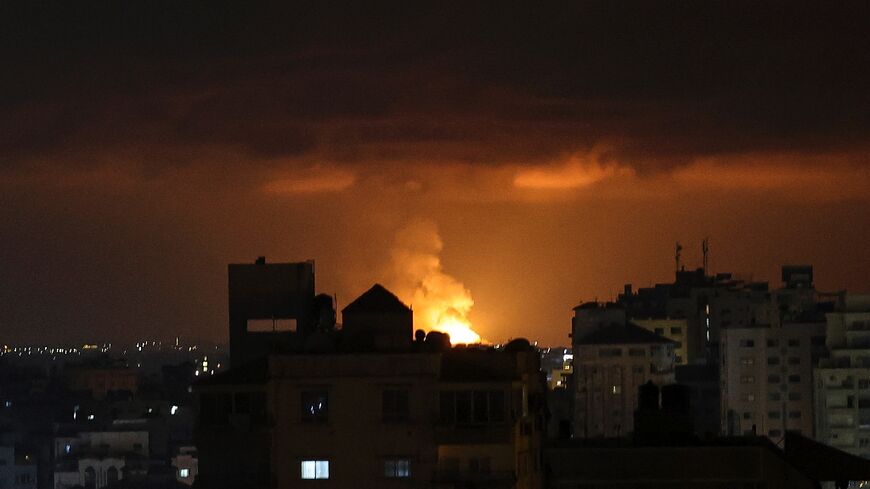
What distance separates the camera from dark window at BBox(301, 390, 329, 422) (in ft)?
138

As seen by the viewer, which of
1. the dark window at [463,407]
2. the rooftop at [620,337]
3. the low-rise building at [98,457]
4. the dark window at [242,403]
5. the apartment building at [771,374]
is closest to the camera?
the dark window at [463,407]

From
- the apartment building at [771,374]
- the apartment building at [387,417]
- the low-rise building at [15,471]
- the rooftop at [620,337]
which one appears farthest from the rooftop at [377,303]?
the rooftop at [620,337]

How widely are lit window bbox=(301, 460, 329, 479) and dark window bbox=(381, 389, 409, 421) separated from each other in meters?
1.18

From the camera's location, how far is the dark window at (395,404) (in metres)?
41.9

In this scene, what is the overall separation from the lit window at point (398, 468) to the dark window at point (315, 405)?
45.9 inches

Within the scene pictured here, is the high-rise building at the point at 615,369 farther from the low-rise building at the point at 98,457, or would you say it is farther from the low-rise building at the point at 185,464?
the low-rise building at the point at 185,464

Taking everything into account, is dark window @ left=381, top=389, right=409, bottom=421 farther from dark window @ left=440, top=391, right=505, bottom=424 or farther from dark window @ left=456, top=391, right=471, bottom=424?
dark window @ left=456, top=391, right=471, bottom=424

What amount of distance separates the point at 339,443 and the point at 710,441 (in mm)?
14125

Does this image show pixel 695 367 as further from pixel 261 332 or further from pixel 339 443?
pixel 339 443

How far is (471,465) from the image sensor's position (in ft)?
138

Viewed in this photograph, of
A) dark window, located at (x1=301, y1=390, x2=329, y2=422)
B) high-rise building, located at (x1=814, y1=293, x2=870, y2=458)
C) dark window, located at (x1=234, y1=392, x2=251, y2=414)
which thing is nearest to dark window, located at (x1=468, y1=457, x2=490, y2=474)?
dark window, located at (x1=301, y1=390, x2=329, y2=422)

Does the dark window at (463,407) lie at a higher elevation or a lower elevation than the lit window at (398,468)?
higher

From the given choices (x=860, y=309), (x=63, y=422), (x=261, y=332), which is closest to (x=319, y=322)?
(x=261, y=332)

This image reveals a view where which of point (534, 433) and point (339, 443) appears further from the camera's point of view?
point (534, 433)
